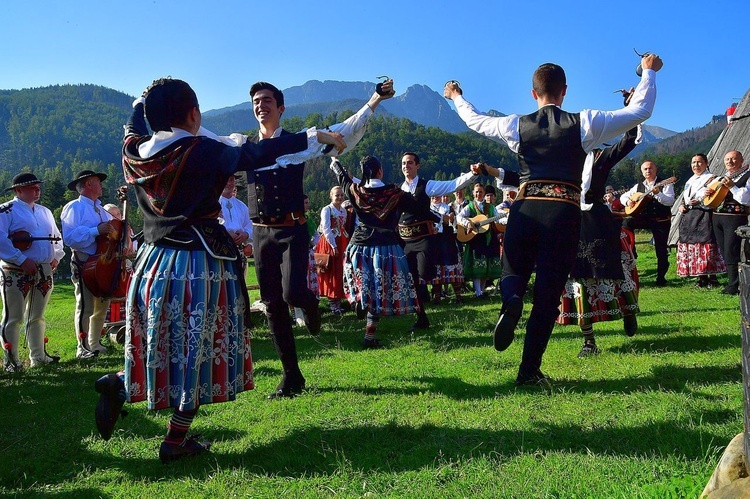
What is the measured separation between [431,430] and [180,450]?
4.56 ft

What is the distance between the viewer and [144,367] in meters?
3.00

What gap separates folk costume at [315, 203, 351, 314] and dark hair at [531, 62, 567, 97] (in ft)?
17.8

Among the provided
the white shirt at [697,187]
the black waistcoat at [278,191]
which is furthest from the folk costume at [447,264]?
the black waistcoat at [278,191]

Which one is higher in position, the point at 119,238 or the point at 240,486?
the point at 119,238

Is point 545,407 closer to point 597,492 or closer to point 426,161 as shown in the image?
point 597,492

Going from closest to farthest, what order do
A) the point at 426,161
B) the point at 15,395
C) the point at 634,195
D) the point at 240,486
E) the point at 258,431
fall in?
1. the point at 240,486
2. the point at 258,431
3. the point at 15,395
4. the point at 634,195
5. the point at 426,161

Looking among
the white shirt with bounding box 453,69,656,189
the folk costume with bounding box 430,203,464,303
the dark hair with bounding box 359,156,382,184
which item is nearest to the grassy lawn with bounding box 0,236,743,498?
the white shirt with bounding box 453,69,656,189

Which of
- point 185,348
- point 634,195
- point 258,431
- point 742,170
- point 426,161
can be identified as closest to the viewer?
point 185,348

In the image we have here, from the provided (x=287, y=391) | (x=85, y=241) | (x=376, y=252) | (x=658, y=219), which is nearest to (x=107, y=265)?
(x=85, y=241)

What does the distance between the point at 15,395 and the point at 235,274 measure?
319 cm

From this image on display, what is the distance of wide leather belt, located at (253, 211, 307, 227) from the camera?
4.24 meters

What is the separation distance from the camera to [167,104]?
3018mm

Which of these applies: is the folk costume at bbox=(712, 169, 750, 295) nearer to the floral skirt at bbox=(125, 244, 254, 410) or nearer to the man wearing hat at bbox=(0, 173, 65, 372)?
the floral skirt at bbox=(125, 244, 254, 410)

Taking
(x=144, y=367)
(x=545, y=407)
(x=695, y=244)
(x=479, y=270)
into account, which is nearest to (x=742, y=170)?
(x=695, y=244)
